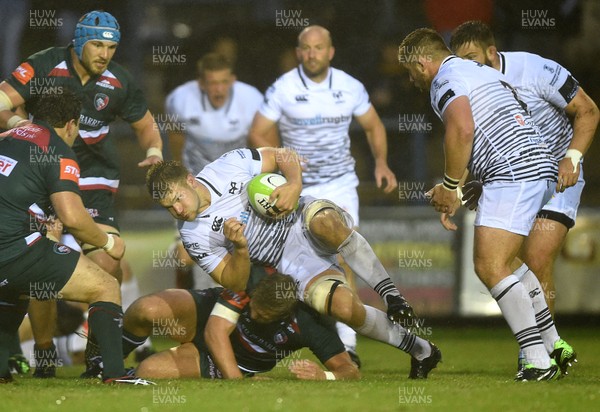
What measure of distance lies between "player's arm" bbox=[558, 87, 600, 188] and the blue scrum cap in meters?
3.14

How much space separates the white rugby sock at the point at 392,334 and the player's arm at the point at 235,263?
78 cm

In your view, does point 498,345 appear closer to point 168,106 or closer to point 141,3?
point 168,106

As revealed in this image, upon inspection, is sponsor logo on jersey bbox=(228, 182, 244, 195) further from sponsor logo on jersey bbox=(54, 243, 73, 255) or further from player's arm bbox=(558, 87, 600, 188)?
player's arm bbox=(558, 87, 600, 188)

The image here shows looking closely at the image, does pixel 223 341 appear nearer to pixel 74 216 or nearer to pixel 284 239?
pixel 284 239

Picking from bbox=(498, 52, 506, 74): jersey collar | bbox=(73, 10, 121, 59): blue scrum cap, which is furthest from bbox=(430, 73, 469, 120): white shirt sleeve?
bbox=(73, 10, 121, 59): blue scrum cap

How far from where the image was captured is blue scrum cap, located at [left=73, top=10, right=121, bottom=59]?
25.7ft

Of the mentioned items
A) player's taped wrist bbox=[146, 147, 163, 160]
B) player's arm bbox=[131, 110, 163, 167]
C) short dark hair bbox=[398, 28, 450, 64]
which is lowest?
player's taped wrist bbox=[146, 147, 163, 160]

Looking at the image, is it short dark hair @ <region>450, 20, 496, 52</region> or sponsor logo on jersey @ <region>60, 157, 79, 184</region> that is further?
short dark hair @ <region>450, 20, 496, 52</region>

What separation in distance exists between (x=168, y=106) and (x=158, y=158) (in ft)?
9.31

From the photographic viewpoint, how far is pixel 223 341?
6852 mm

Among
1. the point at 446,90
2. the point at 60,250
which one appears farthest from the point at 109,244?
the point at 446,90

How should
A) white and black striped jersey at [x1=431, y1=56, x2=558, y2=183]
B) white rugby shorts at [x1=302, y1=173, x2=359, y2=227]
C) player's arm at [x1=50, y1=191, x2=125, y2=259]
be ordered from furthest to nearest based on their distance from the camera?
white rugby shorts at [x1=302, y1=173, x2=359, y2=227]
white and black striped jersey at [x1=431, y1=56, x2=558, y2=183]
player's arm at [x1=50, y1=191, x2=125, y2=259]

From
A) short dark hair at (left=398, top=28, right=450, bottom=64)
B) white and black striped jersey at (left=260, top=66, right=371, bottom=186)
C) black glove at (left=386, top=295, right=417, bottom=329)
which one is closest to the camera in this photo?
black glove at (left=386, top=295, right=417, bottom=329)

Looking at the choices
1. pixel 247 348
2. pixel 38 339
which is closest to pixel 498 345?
pixel 247 348
